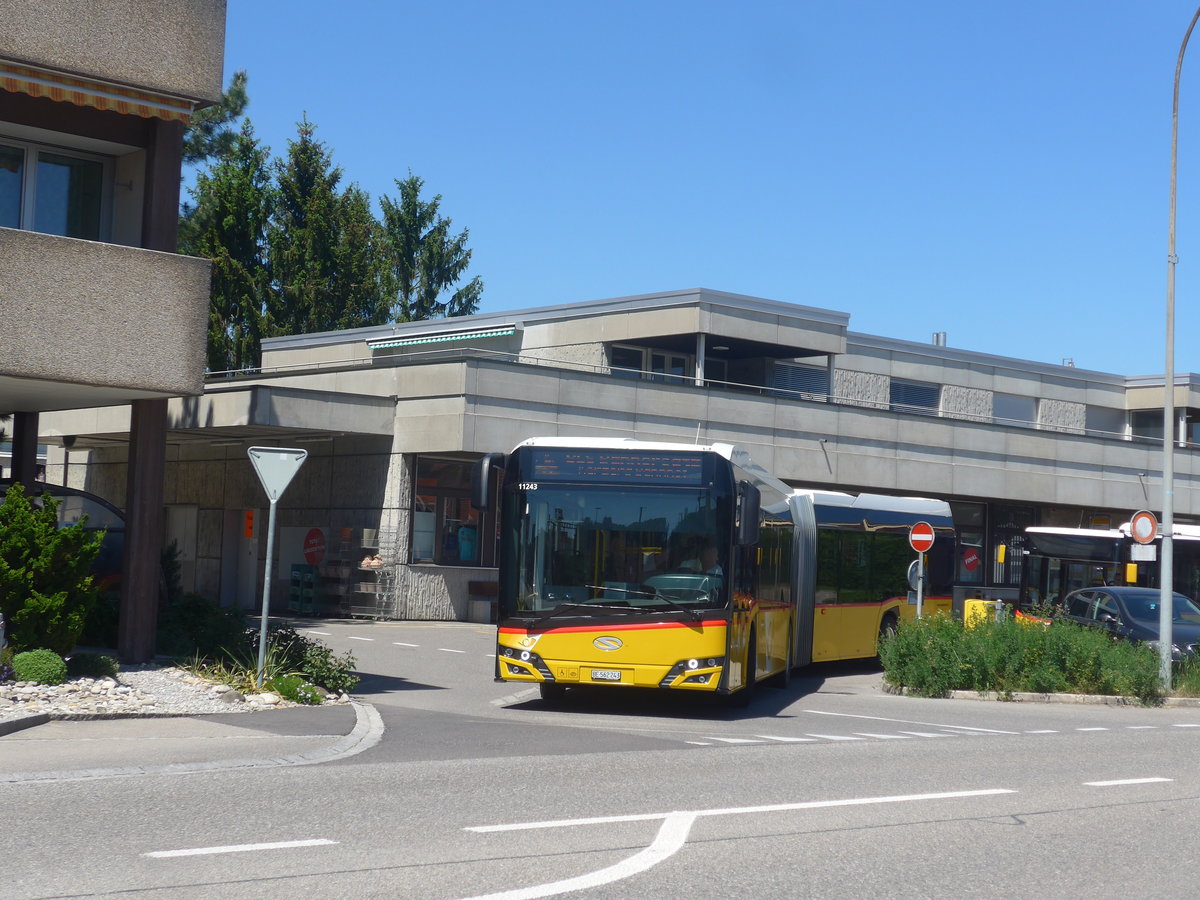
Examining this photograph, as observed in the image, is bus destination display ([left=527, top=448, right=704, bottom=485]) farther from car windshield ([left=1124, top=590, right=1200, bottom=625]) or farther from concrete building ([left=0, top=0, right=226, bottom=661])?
car windshield ([left=1124, top=590, right=1200, bottom=625])

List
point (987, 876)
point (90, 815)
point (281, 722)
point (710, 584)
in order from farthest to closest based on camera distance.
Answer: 1. point (710, 584)
2. point (281, 722)
3. point (90, 815)
4. point (987, 876)

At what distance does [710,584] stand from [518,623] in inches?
81.6

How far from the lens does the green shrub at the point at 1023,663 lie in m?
20.8

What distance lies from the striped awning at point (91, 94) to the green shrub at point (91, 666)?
5717 mm

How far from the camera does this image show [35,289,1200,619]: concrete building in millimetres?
33125

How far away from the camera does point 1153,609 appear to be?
24016 millimetres

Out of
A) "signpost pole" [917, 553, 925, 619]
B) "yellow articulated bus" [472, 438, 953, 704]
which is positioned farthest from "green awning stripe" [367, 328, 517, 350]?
"yellow articulated bus" [472, 438, 953, 704]

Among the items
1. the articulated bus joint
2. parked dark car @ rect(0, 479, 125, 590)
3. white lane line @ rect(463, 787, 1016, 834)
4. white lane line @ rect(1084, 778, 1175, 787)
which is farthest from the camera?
parked dark car @ rect(0, 479, 125, 590)

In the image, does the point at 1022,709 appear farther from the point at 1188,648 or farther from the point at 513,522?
the point at 513,522

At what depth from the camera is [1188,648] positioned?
22.7 metres

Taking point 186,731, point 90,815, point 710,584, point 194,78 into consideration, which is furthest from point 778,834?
point 194,78

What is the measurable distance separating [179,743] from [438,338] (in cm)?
3253

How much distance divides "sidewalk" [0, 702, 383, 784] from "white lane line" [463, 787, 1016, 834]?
3162 mm

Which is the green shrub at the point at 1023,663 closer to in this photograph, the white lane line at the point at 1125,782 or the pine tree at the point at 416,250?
the white lane line at the point at 1125,782
